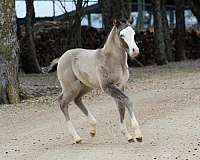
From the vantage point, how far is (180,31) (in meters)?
30.7

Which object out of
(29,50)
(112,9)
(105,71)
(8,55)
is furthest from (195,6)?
(105,71)

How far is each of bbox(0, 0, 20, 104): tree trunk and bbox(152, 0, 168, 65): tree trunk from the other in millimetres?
13298

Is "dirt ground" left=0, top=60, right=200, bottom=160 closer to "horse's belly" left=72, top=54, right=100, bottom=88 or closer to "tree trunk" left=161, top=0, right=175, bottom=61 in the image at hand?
"horse's belly" left=72, top=54, right=100, bottom=88

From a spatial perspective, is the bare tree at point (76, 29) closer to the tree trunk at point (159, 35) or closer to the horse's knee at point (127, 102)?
the tree trunk at point (159, 35)

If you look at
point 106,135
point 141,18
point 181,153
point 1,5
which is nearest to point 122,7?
point 141,18

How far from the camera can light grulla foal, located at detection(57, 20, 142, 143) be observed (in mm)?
7852

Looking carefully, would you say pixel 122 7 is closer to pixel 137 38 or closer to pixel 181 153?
pixel 137 38

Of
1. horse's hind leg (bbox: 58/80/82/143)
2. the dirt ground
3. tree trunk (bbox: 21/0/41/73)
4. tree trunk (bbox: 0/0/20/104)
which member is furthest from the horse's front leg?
tree trunk (bbox: 21/0/41/73)

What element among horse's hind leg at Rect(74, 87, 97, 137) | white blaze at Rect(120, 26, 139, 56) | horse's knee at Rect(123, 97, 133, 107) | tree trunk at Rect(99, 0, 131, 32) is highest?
tree trunk at Rect(99, 0, 131, 32)

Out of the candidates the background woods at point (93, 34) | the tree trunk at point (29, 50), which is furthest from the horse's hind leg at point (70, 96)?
the tree trunk at point (29, 50)

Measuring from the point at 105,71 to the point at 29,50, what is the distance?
17.2 m

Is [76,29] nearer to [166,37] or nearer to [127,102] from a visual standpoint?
[166,37]

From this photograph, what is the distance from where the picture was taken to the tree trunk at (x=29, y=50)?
24750 millimetres

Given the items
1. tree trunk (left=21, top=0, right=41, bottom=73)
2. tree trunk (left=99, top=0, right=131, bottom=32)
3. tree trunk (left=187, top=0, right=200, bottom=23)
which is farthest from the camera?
tree trunk (left=187, top=0, right=200, bottom=23)
